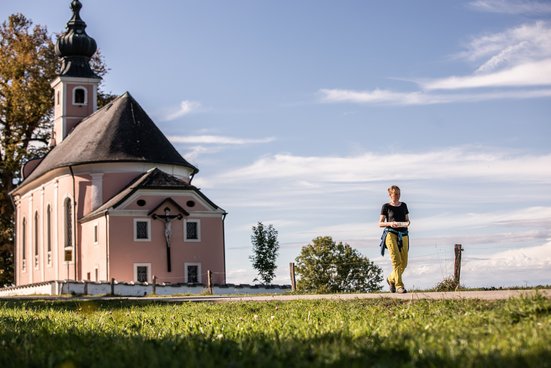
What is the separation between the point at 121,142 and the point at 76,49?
41.4 feet

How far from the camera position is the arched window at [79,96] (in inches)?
2501

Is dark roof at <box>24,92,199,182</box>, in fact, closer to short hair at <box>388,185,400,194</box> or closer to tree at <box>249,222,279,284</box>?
tree at <box>249,222,279,284</box>

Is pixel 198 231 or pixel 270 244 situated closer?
pixel 198 231

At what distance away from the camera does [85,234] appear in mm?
53438

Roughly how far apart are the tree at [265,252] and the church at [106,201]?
6.99 metres

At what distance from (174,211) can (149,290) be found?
784 cm

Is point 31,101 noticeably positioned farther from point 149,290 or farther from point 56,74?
point 149,290

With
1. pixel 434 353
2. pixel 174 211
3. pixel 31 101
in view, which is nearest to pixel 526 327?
pixel 434 353

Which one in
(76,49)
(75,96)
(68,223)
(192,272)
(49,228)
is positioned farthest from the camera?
(75,96)

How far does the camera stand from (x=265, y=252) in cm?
5934

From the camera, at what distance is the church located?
Result: 49.5m

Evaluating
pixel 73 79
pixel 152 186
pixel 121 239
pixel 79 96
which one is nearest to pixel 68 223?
pixel 121 239

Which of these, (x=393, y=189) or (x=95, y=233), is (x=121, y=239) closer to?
(x=95, y=233)

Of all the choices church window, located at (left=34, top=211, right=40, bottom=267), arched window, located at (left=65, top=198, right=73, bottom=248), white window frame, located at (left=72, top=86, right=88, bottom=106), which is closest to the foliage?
arched window, located at (left=65, top=198, right=73, bottom=248)
